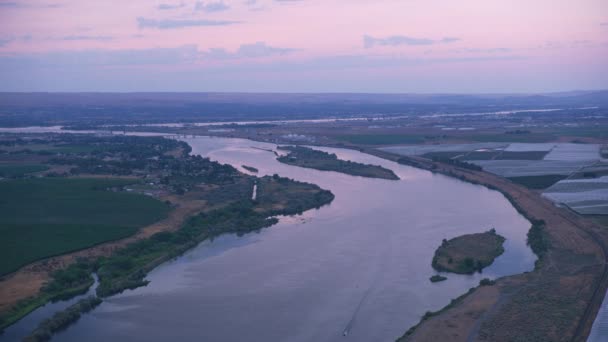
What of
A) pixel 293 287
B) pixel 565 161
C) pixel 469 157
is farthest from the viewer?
pixel 469 157

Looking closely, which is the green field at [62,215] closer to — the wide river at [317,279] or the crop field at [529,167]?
the wide river at [317,279]

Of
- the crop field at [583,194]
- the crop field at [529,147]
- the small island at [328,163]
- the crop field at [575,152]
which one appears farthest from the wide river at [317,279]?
the crop field at [529,147]

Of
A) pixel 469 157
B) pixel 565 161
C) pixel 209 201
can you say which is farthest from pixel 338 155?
pixel 209 201

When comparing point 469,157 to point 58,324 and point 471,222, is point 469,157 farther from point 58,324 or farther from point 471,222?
point 58,324

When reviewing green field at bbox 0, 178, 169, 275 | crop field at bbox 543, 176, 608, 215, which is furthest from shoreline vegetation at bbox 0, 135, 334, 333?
crop field at bbox 543, 176, 608, 215

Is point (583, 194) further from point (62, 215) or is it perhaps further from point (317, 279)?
point (62, 215)

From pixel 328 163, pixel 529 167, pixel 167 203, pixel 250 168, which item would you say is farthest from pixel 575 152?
pixel 167 203
